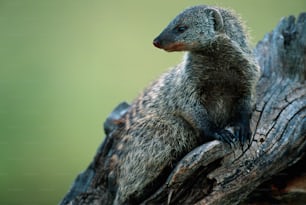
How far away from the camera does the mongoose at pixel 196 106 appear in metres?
2.80

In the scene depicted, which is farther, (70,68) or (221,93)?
(70,68)

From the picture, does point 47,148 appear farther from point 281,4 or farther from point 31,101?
point 281,4

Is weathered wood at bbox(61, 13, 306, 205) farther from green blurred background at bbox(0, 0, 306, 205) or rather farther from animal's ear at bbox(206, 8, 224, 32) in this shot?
green blurred background at bbox(0, 0, 306, 205)

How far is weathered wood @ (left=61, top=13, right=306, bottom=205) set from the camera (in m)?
2.52

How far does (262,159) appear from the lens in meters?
2.61

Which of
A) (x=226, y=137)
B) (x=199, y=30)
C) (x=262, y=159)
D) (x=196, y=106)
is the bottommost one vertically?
(x=262, y=159)

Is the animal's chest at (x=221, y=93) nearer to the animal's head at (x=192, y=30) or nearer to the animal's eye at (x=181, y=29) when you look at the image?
the animal's head at (x=192, y=30)

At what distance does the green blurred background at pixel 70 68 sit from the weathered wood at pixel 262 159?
5.41 ft

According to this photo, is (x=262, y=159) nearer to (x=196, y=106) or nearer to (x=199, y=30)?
(x=196, y=106)

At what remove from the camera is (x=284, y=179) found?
9.00 ft

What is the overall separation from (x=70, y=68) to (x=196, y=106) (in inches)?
103

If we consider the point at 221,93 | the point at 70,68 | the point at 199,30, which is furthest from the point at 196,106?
the point at 70,68

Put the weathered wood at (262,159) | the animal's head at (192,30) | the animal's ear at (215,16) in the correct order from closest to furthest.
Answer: the weathered wood at (262,159), the animal's head at (192,30), the animal's ear at (215,16)

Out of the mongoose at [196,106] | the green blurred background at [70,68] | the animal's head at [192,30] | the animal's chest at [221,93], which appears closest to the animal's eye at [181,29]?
the animal's head at [192,30]
